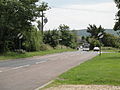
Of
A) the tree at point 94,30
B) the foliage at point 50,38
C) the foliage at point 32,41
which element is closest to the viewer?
the foliage at point 32,41

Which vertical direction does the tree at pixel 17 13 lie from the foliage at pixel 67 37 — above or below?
above

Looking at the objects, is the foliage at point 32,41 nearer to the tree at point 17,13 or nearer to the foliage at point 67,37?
the tree at point 17,13

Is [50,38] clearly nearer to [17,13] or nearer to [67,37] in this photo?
[67,37]

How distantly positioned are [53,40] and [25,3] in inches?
1402

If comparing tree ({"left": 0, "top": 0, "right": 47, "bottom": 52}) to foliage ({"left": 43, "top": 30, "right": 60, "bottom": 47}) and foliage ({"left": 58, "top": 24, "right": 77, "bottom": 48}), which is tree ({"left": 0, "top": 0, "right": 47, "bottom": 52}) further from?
foliage ({"left": 58, "top": 24, "right": 77, "bottom": 48})

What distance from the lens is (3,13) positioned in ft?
132

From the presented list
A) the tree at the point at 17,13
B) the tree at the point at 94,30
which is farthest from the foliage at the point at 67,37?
the tree at the point at 17,13

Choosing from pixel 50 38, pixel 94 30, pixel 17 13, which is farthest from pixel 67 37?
pixel 17 13

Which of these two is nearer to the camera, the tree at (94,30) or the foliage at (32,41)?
the foliage at (32,41)

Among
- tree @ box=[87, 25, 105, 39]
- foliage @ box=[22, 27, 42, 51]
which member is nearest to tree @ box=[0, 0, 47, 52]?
foliage @ box=[22, 27, 42, 51]

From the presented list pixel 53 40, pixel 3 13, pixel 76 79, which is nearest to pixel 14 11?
pixel 3 13

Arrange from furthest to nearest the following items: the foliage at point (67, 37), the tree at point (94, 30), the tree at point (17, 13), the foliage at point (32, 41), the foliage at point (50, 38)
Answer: the tree at point (94, 30)
the foliage at point (67, 37)
the foliage at point (50, 38)
the foliage at point (32, 41)
the tree at point (17, 13)

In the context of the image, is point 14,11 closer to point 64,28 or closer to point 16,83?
point 16,83

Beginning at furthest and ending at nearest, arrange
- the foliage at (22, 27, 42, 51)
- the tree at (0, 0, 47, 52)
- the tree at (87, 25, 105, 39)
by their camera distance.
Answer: the tree at (87, 25, 105, 39)
the foliage at (22, 27, 42, 51)
the tree at (0, 0, 47, 52)
